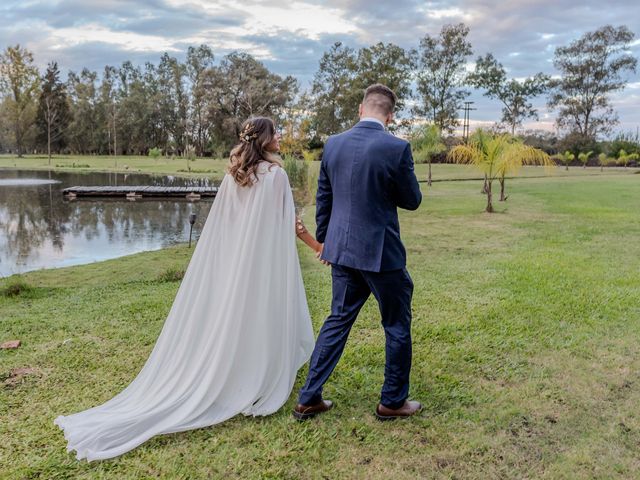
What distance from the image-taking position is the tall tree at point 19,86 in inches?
2152

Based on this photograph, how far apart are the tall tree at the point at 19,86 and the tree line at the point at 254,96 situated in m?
0.11

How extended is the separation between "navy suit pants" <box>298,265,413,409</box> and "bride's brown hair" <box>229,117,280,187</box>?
78 cm

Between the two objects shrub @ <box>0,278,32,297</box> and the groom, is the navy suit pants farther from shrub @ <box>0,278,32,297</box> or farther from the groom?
shrub @ <box>0,278,32,297</box>

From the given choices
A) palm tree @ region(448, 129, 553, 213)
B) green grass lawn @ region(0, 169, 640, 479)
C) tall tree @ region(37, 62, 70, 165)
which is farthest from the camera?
tall tree @ region(37, 62, 70, 165)

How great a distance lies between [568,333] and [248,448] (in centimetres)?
316

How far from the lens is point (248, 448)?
267cm

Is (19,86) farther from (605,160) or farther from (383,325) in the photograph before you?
(383,325)

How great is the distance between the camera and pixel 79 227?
1452cm

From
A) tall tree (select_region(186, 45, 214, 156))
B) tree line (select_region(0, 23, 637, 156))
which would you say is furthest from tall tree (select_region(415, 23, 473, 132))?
tall tree (select_region(186, 45, 214, 156))

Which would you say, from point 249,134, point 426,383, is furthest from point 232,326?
point 426,383

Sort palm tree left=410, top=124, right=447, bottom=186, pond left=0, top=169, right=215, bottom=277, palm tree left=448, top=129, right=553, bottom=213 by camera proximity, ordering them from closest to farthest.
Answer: pond left=0, top=169, right=215, bottom=277, palm tree left=448, top=129, right=553, bottom=213, palm tree left=410, top=124, right=447, bottom=186

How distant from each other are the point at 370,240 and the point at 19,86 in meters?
65.3

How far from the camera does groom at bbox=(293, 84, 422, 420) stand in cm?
271

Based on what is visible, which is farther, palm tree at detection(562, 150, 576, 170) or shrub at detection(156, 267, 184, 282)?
palm tree at detection(562, 150, 576, 170)
